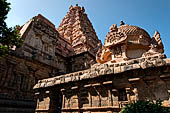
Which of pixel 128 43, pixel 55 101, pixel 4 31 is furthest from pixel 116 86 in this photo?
pixel 4 31

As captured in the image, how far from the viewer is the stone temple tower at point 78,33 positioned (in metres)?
30.7

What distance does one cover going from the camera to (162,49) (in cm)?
956

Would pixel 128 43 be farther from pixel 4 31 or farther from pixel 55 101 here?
pixel 4 31

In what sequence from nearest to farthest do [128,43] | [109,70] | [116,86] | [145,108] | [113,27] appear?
[145,108], [116,86], [109,70], [128,43], [113,27]

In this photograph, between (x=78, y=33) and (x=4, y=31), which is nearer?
(x=4, y=31)

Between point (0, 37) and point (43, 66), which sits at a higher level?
point (0, 37)

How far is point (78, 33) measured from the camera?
34.2 meters

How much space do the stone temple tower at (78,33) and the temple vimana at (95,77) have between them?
11.4m

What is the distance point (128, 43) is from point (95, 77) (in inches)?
181

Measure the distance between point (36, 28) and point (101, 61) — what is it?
47.8 ft

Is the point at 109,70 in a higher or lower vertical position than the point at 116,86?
higher

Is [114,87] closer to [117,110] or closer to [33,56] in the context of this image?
[117,110]

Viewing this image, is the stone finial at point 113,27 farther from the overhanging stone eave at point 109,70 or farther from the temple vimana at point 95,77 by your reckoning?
the overhanging stone eave at point 109,70

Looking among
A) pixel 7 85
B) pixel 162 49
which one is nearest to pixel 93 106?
pixel 162 49
